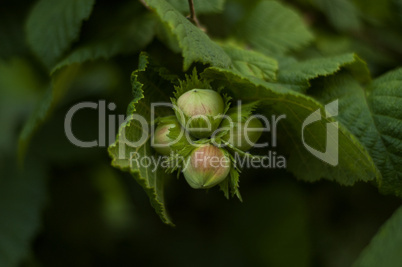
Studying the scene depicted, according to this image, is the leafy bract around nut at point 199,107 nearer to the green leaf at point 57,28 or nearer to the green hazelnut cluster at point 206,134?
the green hazelnut cluster at point 206,134

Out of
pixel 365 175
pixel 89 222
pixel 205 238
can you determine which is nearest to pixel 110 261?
pixel 89 222

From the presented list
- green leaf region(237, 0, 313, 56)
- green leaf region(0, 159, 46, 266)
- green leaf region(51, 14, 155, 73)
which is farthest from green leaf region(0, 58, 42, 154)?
green leaf region(237, 0, 313, 56)

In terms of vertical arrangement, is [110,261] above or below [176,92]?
below

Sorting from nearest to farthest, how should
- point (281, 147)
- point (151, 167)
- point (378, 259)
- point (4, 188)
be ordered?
1. point (378, 259)
2. point (151, 167)
3. point (281, 147)
4. point (4, 188)


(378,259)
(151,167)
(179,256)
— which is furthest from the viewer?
(179,256)

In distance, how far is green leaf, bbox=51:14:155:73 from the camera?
0.80 m

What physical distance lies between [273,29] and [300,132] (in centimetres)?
42

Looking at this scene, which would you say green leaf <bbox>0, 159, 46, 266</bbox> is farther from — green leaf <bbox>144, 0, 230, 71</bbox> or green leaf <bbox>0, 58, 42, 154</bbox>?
green leaf <bbox>144, 0, 230, 71</bbox>

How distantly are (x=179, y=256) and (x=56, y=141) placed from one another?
522 mm

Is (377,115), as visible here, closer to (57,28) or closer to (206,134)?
(206,134)

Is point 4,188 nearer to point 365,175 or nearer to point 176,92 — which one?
point 176,92

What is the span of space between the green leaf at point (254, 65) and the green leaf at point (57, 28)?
12.0 inches

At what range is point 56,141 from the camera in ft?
4.10

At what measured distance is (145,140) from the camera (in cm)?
66
